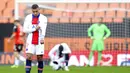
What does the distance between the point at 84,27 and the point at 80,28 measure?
0.55 feet

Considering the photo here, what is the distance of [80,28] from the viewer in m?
21.6

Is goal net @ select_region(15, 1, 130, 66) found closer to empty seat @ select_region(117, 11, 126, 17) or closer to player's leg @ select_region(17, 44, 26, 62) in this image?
empty seat @ select_region(117, 11, 126, 17)

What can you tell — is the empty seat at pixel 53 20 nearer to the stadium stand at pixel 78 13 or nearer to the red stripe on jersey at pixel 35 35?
the stadium stand at pixel 78 13

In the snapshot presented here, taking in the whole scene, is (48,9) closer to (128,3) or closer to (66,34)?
(66,34)

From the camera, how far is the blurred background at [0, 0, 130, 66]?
2114 cm

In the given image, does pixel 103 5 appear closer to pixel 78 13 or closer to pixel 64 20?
pixel 78 13

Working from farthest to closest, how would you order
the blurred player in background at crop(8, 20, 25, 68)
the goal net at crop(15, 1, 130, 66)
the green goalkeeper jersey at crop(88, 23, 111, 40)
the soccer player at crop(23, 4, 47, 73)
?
1. the goal net at crop(15, 1, 130, 66)
2. the green goalkeeper jersey at crop(88, 23, 111, 40)
3. the blurred player in background at crop(8, 20, 25, 68)
4. the soccer player at crop(23, 4, 47, 73)

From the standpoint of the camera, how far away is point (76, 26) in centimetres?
2164

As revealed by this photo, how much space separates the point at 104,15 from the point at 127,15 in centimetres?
97

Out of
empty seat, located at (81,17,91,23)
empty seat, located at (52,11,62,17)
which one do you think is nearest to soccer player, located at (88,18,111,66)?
empty seat, located at (81,17,91,23)

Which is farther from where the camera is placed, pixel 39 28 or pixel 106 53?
pixel 106 53

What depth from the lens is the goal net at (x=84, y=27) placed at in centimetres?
2111

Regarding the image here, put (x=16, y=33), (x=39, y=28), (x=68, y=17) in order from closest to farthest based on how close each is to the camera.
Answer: (x=39, y=28), (x=16, y=33), (x=68, y=17)

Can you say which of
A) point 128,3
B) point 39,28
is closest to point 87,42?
point 128,3
